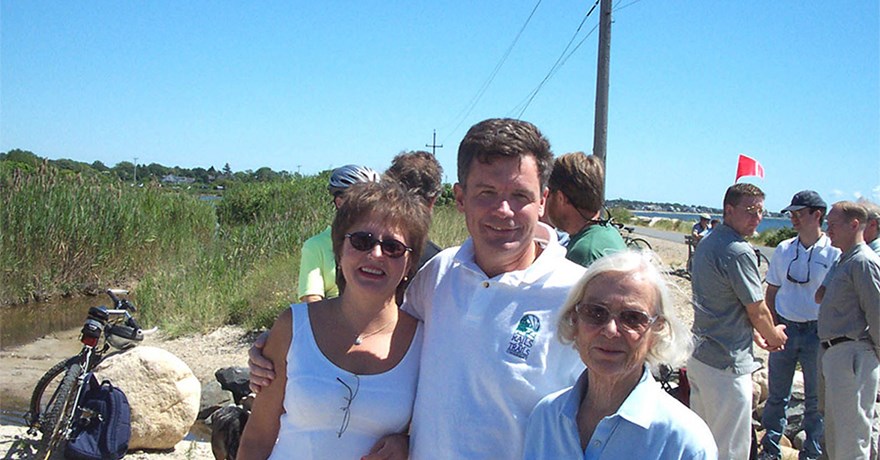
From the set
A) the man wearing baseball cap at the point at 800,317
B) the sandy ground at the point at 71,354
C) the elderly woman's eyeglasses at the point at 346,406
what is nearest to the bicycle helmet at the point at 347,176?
the elderly woman's eyeglasses at the point at 346,406

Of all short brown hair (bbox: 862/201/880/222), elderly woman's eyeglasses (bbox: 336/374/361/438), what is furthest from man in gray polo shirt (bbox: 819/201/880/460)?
elderly woman's eyeglasses (bbox: 336/374/361/438)

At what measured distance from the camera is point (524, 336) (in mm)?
2025

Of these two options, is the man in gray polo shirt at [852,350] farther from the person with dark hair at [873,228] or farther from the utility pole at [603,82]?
the utility pole at [603,82]

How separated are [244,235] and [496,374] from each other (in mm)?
13669

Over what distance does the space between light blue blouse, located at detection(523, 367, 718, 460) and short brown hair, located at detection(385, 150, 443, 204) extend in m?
2.04

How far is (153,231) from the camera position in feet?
53.0

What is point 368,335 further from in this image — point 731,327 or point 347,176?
point 731,327

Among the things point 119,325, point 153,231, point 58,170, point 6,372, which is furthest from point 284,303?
point 58,170

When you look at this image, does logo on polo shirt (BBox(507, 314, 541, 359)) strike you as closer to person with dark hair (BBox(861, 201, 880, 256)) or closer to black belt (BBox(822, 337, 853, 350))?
black belt (BBox(822, 337, 853, 350))

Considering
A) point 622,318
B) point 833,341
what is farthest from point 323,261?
point 833,341

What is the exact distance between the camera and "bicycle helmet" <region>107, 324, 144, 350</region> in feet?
20.0

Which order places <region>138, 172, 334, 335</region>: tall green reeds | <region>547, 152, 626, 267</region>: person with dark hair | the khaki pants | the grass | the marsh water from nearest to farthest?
1. <region>547, 152, 626, 267</region>: person with dark hair
2. the khaki pants
3. the marsh water
4. <region>138, 172, 334, 335</region>: tall green reeds
5. the grass

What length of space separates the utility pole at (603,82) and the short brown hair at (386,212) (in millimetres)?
6247

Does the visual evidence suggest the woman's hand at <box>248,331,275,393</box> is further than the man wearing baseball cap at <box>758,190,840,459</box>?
No
